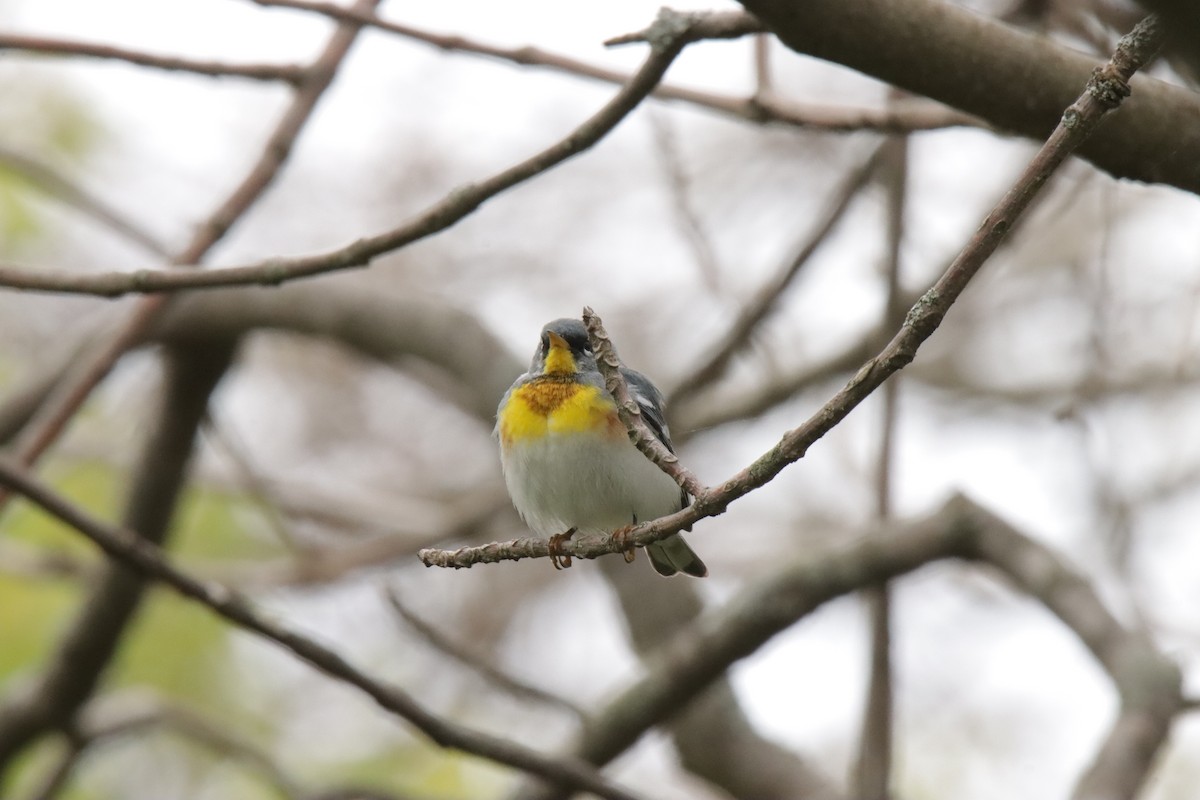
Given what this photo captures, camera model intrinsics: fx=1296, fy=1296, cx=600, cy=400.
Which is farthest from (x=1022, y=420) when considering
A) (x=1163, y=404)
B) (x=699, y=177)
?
(x=699, y=177)

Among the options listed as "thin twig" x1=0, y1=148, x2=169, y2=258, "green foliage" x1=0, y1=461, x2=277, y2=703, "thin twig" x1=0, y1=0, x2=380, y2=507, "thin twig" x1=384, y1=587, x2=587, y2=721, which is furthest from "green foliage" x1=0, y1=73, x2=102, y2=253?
"thin twig" x1=384, y1=587, x2=587, y2=721

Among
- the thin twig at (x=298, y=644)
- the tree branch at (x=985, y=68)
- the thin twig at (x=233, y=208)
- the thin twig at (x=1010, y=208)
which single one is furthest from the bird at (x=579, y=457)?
the thin twig at (x=1010, y=208)

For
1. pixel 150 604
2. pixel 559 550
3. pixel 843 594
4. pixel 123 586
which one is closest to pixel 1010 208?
pixel 559 550

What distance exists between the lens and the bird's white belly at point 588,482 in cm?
320

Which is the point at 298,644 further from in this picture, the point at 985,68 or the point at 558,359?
the point at 985,68

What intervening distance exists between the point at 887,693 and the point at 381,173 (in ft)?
24.7

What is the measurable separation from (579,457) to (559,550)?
3.07 ft

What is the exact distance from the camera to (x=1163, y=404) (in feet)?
23.3

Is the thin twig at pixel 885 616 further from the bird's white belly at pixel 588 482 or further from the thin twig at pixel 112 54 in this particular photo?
the thin twig at pixel 112 54

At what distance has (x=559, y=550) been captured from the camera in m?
2.27

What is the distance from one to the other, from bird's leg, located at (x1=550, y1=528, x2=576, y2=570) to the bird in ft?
0.34

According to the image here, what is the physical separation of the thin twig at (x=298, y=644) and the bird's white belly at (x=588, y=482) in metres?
0.60

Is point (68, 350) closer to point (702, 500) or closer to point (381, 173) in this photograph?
point (702, 500)

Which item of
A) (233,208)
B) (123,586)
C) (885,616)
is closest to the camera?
(233,208)
